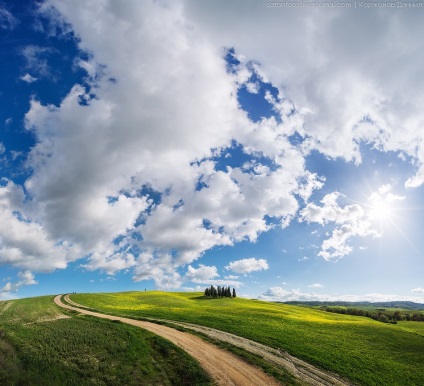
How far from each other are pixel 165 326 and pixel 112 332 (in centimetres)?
945

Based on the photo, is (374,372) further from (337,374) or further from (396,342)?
(396,342)

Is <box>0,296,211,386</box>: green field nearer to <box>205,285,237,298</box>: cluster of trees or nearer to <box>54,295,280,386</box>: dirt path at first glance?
<box>54,295,280,386</box>: dirt path

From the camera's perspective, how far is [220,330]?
1676 inches

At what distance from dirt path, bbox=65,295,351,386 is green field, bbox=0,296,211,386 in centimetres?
794

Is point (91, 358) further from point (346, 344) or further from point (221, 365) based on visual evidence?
point (346, 344)

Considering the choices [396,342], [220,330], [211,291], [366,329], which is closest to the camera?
[396,342]

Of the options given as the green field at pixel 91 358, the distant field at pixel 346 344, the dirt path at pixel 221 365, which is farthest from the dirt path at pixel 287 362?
the green field at pixel 91 358

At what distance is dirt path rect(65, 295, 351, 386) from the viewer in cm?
2573

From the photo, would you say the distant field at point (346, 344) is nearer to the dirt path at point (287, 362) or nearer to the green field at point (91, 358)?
the dirt path at point (287, 362)

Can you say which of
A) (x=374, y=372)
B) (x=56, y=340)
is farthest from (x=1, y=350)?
(x=374, y=372)

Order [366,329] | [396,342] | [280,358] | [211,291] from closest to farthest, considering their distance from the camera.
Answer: [280,358], [396,342], [366,329], [211,291]

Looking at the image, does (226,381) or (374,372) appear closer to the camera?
(226,381)

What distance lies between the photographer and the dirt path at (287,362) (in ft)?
84.4

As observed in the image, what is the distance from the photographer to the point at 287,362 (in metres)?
29.4
